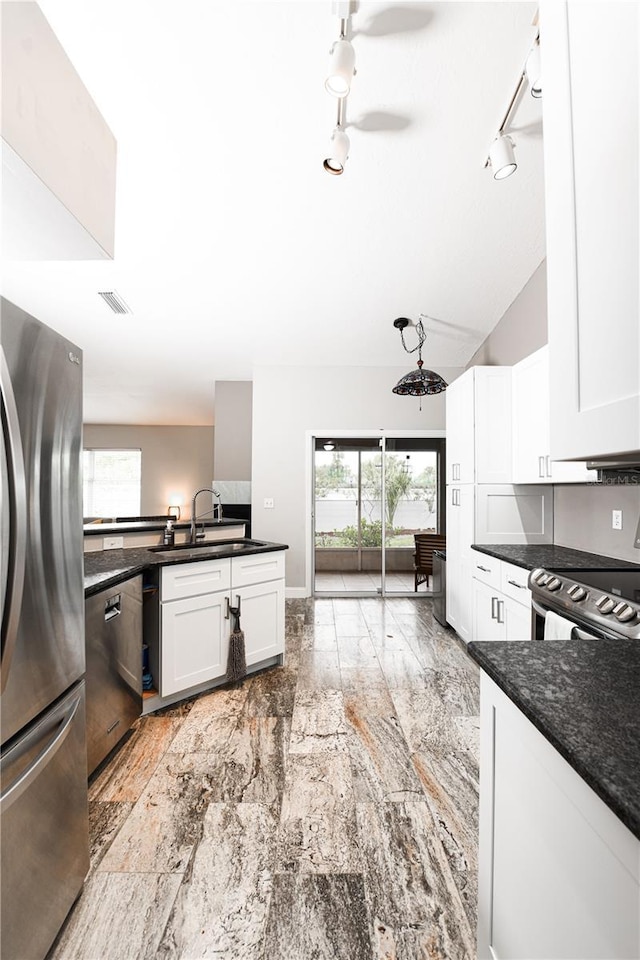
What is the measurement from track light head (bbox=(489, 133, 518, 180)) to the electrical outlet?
3.07m

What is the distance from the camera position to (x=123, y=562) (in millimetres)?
2529

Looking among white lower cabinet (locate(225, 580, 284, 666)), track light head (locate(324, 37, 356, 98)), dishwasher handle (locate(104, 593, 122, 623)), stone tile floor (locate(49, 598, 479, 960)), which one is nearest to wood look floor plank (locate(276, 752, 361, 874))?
stone tile floor (locate(49, 598, 479, 960))

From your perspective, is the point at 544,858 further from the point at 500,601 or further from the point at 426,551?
the point at 426,551

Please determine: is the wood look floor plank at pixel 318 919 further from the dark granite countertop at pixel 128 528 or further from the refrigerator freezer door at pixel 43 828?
the dark granite countertop at pixel 128 528

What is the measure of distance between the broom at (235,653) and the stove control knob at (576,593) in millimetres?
1886

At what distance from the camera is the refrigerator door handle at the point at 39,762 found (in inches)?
41.3

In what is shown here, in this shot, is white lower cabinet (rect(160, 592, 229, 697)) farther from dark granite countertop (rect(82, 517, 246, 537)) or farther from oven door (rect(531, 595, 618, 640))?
oven door (rect(531, 595, 618, 640))

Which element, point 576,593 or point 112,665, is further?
point 112,665

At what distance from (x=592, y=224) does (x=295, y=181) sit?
2.39 metres

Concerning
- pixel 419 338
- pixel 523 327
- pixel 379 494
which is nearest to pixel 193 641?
pixel 379 494

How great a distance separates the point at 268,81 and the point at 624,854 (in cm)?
275

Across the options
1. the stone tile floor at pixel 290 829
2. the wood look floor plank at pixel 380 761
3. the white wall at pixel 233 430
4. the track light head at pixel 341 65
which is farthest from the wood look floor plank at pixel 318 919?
the white wall at pixel 233 430

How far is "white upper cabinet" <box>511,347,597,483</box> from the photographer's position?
3.04 m

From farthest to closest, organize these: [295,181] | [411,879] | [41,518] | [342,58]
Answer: [295,181], [342,58], [411,879], [41,518]
